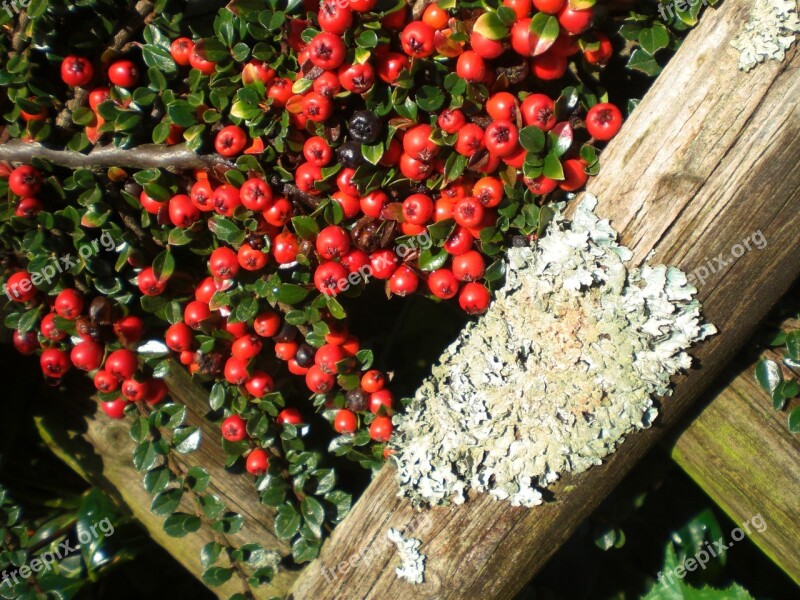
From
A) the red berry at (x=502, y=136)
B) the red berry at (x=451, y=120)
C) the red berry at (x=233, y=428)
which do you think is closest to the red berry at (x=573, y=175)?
the red berry at (x=502, y=136)

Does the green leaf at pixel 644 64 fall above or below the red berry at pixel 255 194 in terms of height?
above

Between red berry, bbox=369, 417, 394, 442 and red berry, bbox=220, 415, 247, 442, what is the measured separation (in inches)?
14.4

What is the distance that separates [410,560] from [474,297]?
0.66m

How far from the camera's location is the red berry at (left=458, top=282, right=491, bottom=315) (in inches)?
60.7

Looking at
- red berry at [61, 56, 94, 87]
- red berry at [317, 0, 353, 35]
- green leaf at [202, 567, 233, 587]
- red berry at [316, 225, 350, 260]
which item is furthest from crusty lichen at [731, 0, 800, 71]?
green leaf at [202, 567, 233, 587]

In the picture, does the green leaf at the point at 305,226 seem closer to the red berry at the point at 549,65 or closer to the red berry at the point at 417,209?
the red berry at the point at 417,209

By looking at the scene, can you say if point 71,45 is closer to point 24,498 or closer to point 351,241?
point 351,241

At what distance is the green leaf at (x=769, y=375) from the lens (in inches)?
61.2

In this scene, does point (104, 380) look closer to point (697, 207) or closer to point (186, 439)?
point (186, 439)

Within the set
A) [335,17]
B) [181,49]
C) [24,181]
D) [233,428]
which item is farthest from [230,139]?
[233,428]

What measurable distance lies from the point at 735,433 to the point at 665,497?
0.91 meters

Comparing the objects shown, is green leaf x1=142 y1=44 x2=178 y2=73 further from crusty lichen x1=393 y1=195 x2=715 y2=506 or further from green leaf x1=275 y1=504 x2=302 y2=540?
green leaf x1=275 y1=504 x2=302 y2=540

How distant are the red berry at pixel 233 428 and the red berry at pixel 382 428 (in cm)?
37

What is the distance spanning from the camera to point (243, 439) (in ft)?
6.04
